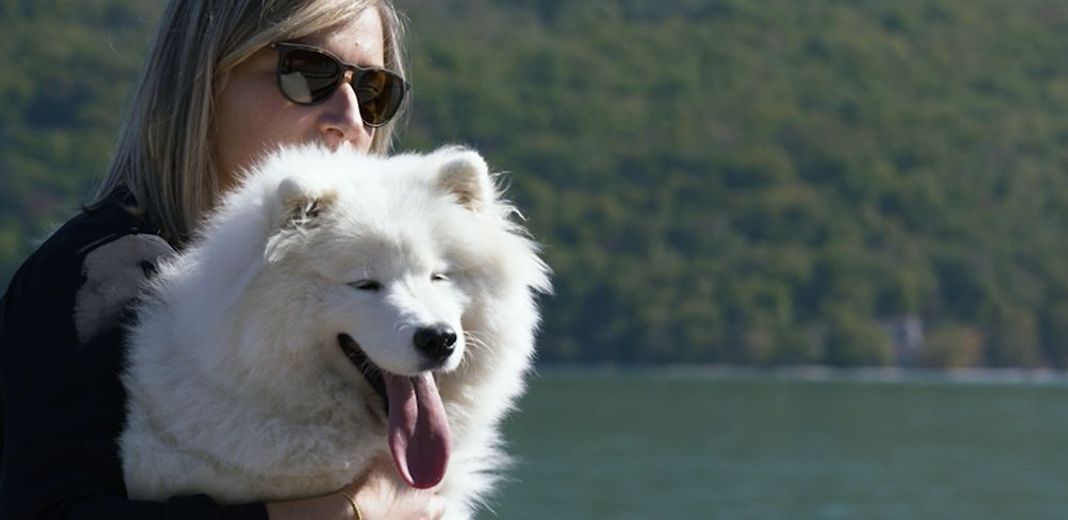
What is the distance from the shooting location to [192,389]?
3.83m

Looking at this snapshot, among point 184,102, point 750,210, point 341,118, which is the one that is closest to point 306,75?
point 341,118

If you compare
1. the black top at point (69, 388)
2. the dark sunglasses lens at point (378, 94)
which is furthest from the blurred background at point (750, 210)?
the black top at point (69, 388)

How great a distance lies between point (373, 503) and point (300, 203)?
2.06 feet

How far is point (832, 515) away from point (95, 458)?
52.9m

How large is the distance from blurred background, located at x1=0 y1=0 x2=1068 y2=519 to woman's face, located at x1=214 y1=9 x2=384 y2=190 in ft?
242

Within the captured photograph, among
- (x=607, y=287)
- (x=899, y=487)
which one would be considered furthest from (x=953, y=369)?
(x=899, y=487)

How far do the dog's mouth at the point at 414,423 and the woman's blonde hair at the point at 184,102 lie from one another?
1.66ft

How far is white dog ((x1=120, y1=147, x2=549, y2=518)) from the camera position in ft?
12.3

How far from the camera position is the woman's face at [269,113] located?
421cm

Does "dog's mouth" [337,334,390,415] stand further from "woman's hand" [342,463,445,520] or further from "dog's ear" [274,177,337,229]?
"dog's ear" [274,177,337,229]

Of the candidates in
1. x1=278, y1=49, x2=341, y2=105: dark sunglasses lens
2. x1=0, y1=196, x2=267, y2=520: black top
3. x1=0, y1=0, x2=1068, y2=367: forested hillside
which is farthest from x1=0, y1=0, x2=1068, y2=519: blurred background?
x1=0, y1=196, x2=267, y2=520: black top

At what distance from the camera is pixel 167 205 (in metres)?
4.03

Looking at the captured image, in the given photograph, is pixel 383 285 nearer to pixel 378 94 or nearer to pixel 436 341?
pixel 436 341

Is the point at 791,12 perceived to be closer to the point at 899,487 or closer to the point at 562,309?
the point at 562,309
